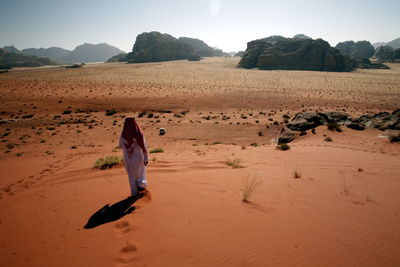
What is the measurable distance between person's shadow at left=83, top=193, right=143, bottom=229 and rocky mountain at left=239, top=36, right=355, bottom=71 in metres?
68.5

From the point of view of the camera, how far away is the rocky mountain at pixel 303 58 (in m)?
66.6

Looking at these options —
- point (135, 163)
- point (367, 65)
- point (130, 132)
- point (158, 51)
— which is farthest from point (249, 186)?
point (158, 51)

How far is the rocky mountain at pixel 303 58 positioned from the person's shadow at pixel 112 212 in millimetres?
68543

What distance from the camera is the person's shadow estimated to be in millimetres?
4250

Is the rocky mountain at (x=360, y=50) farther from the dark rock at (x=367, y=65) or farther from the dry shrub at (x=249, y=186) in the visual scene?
the dry shrub at (x=249, y=186)

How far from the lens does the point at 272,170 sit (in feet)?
23.2

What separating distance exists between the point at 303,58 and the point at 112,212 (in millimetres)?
75249

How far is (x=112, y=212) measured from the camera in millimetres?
4605

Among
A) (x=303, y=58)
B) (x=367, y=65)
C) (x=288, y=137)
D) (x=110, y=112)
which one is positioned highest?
(x=303, y=58)

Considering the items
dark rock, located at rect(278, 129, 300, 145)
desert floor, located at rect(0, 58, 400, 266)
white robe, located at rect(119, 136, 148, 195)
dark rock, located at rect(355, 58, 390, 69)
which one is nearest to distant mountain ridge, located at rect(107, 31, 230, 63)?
dark rock, located at rect(355, 58, 390, 69)

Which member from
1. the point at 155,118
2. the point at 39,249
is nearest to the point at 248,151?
the point at 39,249

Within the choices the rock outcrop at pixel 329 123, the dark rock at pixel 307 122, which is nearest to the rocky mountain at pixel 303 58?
the rock outcrop at pixel 329 123

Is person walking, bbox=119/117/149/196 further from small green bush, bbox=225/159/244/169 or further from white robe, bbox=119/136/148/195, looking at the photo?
small green bush, bbox=225/159/244/169

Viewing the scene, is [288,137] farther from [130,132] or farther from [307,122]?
[130,132]
